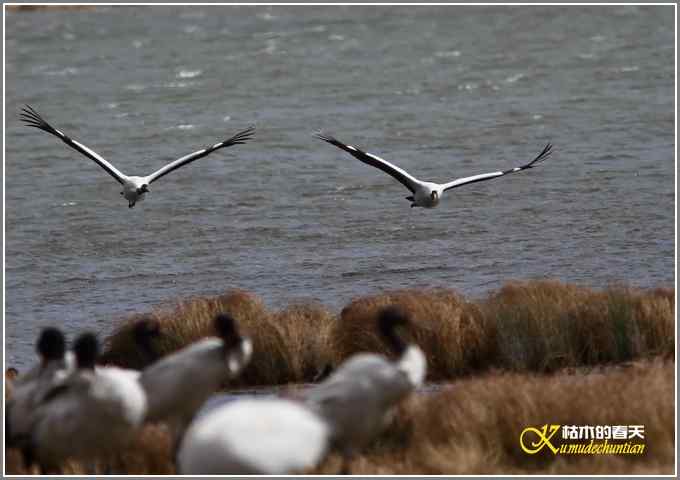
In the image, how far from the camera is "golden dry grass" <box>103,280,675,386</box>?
52.6 feet

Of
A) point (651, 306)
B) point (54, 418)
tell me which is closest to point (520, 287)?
point (651, 306)

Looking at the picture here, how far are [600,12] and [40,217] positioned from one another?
4112 cm

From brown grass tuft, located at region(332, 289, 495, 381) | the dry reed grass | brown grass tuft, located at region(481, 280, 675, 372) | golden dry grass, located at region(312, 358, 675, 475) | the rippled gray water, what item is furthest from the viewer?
the rippled gray water

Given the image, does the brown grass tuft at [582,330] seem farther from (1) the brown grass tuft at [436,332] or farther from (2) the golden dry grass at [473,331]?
(1) the brown grass tuft at [436,332]

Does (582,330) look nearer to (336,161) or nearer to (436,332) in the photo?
(436,332)

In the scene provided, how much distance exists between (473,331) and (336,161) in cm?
2343

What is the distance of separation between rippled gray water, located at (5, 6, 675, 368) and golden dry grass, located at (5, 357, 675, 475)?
848 cm

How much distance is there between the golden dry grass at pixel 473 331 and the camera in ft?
52.6

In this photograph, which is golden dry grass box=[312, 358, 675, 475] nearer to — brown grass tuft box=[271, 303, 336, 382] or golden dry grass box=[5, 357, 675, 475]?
golden dry grass box=[5, 357, 675, 475]

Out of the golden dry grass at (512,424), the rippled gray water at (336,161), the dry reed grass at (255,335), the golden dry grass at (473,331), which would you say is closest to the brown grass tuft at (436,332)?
the golden dry grass at (473,331)

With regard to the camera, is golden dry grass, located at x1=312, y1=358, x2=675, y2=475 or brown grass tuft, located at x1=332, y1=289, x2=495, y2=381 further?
brown grass tuft, located at x1=332, y1=289, x2=495, y2=381

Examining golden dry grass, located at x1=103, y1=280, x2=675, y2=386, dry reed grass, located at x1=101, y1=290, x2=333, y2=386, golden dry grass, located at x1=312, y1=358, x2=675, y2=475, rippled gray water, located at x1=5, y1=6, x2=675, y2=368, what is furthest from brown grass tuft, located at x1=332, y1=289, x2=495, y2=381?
rippled gray water, located at x1=5, y1=6, x2=675, y2=368

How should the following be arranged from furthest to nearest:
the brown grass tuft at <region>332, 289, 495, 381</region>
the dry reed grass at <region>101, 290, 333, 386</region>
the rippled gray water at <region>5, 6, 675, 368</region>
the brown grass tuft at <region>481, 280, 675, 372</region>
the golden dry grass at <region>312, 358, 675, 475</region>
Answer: the rippled gray water at <region>5, 6, 675, 368</region>
the dry reed grass at <region>101, 290, 333, 386</region>
the brown grass tuft at <region>332, 289, 495, 381</region>
the brown grass tuft at <region>481, 280, 675, 372</region>
the golden dry grass at <region>312, 358, 675, 475</region>

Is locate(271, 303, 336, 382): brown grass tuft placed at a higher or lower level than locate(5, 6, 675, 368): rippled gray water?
lower
